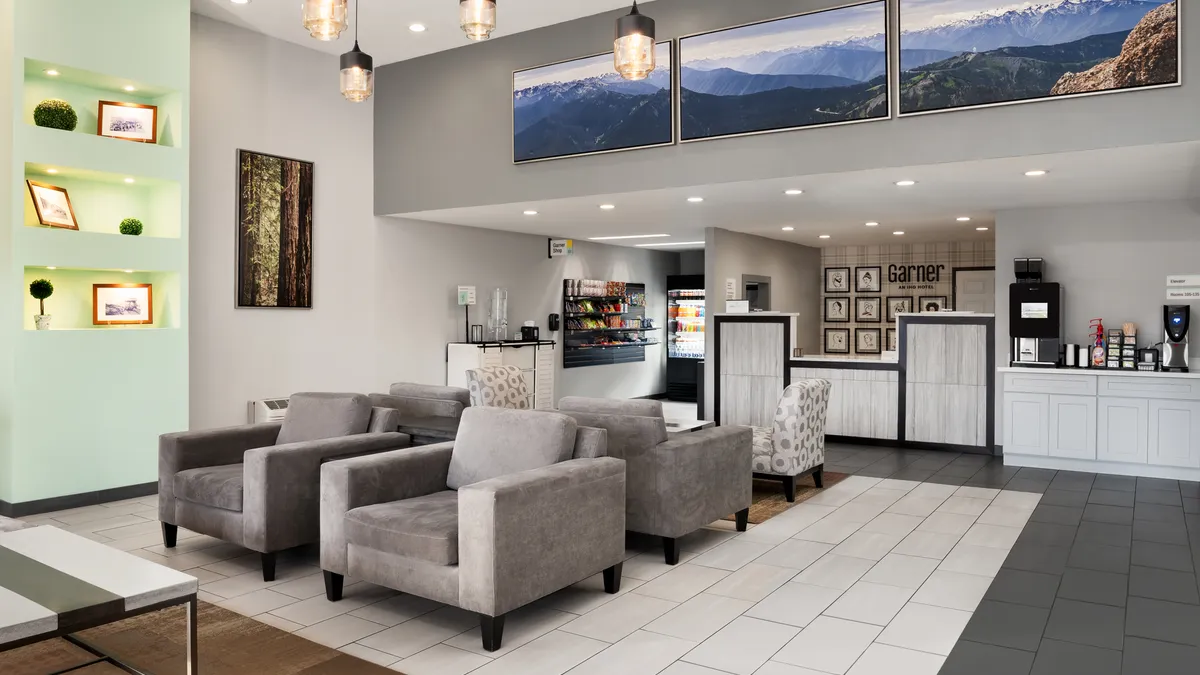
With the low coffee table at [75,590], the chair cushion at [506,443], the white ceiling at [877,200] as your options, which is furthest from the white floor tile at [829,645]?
the white ceiling at [877,200]

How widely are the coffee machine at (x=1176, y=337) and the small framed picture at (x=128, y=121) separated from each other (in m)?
8.26

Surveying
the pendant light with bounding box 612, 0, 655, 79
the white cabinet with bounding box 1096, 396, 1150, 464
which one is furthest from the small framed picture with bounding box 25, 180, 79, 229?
the white cabinet with bounding box 1096, 396, 1150, 464

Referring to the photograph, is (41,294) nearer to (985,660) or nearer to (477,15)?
(477,15)

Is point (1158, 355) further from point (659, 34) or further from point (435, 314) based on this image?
point (435, 314)

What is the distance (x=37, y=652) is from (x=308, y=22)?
2.66 meters

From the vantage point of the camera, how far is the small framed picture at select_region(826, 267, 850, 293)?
12453mm

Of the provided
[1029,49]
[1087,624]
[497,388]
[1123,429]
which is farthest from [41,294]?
[1123,429]

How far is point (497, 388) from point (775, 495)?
7.67ft

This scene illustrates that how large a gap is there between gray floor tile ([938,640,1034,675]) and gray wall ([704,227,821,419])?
20.3 feet

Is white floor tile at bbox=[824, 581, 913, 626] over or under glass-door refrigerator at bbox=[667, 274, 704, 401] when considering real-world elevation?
under

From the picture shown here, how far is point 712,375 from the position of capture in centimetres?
949

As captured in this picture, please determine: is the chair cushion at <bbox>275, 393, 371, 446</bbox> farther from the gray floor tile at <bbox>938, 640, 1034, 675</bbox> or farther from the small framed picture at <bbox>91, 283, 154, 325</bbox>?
the gray floor tile at <bbox>938, 640, 1034, 675</bbox>

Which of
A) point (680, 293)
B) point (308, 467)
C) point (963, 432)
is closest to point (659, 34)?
point (308, 467)

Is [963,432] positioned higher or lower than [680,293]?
lower
